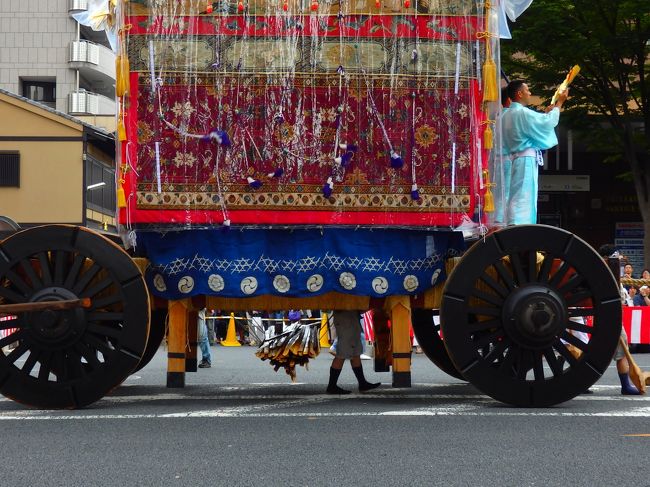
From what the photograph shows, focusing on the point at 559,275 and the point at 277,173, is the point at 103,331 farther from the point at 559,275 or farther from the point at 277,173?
the point at 559,275

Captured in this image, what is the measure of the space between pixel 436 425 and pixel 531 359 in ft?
4.54

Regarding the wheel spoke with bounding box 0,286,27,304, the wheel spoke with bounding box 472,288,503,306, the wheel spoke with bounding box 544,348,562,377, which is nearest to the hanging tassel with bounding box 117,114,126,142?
the wheel spoke with bounding box 0,286,27,304

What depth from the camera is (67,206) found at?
3631cm

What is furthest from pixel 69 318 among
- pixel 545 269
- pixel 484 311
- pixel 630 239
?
pixel 630 239

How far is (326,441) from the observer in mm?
7109

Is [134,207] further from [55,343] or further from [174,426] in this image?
[174,426]

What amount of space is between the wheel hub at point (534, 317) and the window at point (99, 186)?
96.2 ft

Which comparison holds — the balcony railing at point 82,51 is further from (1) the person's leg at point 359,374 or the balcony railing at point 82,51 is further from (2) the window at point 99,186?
(1) the person's leg at point 359,374

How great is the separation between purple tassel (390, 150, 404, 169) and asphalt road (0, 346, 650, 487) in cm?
193

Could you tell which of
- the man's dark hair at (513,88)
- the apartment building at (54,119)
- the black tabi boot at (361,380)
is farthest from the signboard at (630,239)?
the man's dark hair at (513,88)

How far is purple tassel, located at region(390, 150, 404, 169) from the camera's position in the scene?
30.1ft

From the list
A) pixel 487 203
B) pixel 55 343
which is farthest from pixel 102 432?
pixel 487 203

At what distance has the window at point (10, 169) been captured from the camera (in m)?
36.1

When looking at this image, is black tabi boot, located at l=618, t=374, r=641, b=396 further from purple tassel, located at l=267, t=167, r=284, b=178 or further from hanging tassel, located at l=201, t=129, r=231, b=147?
hanging tassel, located at l=201, t=129, r=231, b=147
